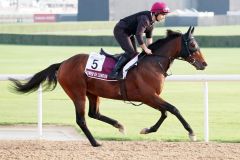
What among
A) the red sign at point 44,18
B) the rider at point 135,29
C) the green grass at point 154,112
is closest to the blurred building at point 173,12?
the red sign at point 44,18

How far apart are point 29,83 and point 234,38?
75.9 feet

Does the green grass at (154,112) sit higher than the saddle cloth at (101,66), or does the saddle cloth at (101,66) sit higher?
the saddle cloth at (101,66)

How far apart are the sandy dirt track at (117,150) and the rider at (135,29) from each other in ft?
2.60

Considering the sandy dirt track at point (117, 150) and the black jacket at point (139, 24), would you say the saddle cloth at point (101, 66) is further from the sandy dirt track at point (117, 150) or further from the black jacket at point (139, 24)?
the sandy dirt track at point (117, 150)

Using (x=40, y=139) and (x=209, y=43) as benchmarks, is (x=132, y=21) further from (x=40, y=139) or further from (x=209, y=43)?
(x=209, y=43)

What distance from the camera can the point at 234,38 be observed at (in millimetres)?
31844

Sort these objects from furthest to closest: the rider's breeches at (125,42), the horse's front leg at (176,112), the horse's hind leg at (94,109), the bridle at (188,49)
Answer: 1. the horse's hind leg at (94,109)
2. the rider's breeches at (125,42)
3. the bridle at (188,49)
4. the horse's front leg at (176,112)

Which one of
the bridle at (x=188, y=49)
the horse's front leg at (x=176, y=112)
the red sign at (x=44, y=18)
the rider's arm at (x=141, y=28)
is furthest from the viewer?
the red sign at (x=44, y=18)

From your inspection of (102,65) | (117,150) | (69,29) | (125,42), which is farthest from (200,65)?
(69,29)

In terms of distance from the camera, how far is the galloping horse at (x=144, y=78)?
8.76 metres

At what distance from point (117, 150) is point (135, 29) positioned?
1.40 meters

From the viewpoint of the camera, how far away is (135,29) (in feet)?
29.9

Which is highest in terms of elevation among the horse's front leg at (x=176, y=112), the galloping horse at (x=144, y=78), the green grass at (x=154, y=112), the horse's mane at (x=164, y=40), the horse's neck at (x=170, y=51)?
the horse's mane at (x=164, y=40)

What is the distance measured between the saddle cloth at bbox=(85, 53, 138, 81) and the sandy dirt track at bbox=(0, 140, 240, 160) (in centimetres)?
74
